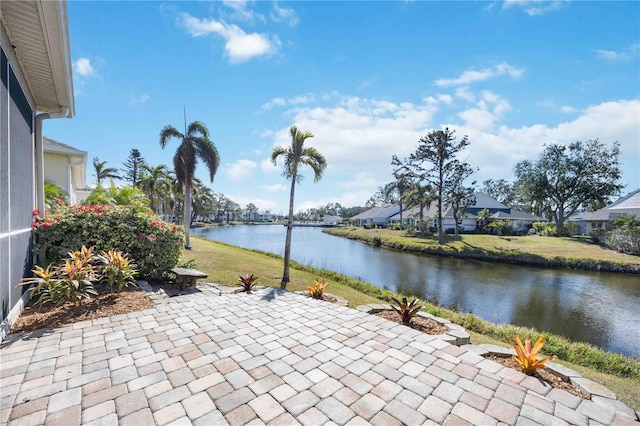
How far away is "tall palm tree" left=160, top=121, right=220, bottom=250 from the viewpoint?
45.4 feet

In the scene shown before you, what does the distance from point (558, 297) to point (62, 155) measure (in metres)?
18.9

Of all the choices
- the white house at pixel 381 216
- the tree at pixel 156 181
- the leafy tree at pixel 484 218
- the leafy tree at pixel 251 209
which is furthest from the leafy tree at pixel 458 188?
the leafy tree at pixel 251 209

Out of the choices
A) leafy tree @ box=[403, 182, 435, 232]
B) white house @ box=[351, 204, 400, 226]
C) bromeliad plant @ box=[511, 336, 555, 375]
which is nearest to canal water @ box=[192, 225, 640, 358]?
bromeliad plant @ box=[511, 336, 555, 375]

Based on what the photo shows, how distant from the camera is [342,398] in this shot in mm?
2441

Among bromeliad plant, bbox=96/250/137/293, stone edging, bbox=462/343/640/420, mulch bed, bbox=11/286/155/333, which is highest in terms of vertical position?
bromeliad plant, bbox=96/250/137/293

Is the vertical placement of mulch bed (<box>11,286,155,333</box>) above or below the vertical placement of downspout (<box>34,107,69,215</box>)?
below

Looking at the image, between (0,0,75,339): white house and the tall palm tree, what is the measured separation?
882 cm

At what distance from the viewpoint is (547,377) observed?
300cm

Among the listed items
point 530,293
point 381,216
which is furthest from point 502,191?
point 530,293

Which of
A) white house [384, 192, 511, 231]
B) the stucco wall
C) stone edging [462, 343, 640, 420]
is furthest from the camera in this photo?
white house [384, 192, 511, 231]

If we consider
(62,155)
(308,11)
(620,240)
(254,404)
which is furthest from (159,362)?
(620,240)

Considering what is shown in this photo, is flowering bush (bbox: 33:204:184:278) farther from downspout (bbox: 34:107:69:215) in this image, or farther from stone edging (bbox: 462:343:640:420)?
stone edging (bbox: 462:343:640:420)

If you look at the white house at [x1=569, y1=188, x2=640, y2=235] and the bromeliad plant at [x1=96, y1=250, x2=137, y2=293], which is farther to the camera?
the white house at [x1=569, y1=188, x2=640, y2=235]

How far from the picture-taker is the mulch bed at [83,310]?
3.71 metres
